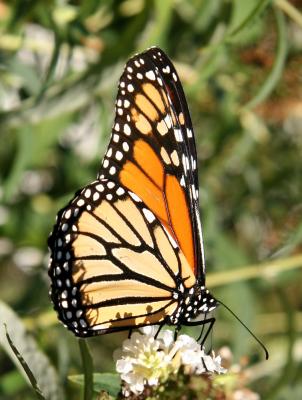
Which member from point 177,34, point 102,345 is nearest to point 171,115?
point 177,34

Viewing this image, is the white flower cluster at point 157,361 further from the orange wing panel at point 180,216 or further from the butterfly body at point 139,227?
the orange wing panel at point 180,216

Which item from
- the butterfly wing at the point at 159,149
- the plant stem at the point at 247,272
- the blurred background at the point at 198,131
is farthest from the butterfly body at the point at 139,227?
the plant stem at the point at 247,272

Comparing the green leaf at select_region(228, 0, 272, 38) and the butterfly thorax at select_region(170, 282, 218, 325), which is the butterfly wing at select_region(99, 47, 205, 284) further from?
the green leaf at select_region(228, 0, 272, 38)

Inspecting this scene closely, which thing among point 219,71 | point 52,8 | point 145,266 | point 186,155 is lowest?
point 145,266

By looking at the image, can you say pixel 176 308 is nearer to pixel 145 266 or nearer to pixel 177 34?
pixel 145 266

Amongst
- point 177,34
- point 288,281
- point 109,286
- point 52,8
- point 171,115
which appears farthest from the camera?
point 288,281

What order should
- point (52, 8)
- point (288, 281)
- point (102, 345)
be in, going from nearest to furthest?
point (52, 8)
point (288, 281)
point (102, 345)

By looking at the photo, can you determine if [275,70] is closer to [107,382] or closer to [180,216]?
[180,216]

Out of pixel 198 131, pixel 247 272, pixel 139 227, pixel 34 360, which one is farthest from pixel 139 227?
pixel 198 131
